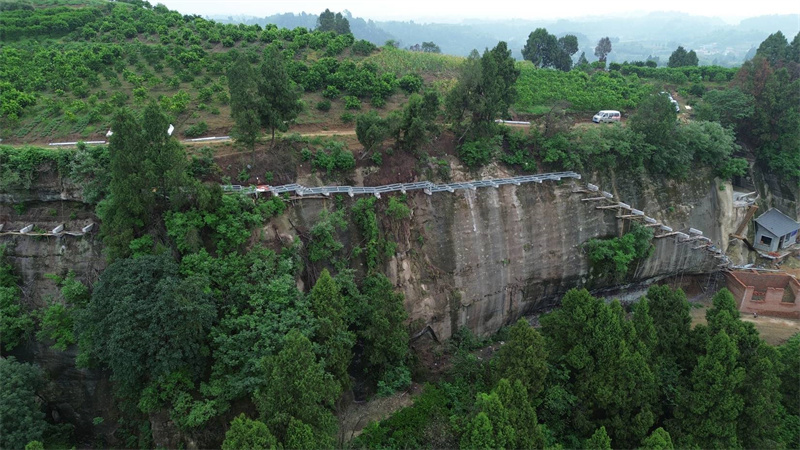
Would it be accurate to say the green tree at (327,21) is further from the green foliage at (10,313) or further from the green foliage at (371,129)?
the green foliage at (10,313)

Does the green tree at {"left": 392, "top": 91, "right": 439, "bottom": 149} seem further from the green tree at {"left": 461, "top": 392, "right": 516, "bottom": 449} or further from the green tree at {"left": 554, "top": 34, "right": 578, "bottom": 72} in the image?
the green tree at {"left": 554, "top": 34, "right": 578, "bottom": 72}

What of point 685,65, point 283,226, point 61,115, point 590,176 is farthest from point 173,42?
point 685,65

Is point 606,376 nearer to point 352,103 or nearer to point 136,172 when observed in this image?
point 136,172

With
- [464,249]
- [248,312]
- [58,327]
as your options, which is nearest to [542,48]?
[464,249]

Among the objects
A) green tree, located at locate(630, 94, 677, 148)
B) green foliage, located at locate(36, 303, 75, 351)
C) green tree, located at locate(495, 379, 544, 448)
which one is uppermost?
green tree, located at locate(630, 94, 677, 148)

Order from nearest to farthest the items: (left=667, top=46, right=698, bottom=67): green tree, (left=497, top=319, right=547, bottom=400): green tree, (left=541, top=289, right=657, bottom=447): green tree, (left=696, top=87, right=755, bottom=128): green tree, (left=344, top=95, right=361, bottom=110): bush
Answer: (left=497, top=319, right=547, bottom=400): green tree < (left=541, top=289, right=657, bottom=447): green tree < (left=344, top=95, right=361, bottom=110): bush < (left=696, top=87, right=755, bottom=128): green tree < (left=667, top=46, right=698, bottom=67): green tree

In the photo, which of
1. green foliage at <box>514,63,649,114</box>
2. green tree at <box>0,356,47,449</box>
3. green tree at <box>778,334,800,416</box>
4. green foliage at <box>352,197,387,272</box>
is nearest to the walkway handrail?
green foliage at <box>352,197,387,272</box>

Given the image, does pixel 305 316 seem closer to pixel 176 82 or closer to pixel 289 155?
pixel 289 155
